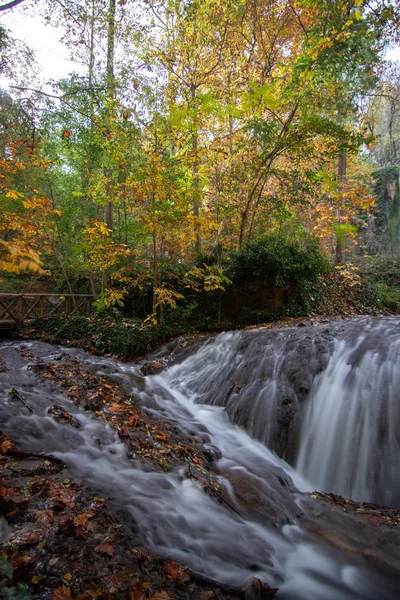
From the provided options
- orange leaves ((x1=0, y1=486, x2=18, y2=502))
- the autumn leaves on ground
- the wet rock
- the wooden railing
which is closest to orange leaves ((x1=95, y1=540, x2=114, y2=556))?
the autumn leaves on ground

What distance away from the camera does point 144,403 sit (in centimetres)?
530

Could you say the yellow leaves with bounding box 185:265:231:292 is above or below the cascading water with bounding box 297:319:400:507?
above

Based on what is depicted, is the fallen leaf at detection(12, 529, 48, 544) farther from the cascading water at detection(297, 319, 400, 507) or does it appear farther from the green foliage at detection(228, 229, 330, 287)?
the green foliage at detection(228, 229, 330, 287)

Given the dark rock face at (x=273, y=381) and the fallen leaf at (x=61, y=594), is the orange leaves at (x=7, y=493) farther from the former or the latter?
the dark rock face at (x=273, y=381)

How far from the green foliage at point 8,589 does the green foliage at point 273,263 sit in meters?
7.47

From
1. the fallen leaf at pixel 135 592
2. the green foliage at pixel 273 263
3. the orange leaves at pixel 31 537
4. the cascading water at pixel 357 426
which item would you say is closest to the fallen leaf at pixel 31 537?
the orange leaves at pixel 31 537

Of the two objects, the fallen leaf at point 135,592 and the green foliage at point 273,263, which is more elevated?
the green foliage at point 273,263

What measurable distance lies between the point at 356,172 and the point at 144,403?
19.3 meters

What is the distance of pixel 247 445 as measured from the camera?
14.3ft

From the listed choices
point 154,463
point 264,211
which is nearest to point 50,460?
point 154,463

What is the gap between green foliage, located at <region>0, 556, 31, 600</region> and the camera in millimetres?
1356

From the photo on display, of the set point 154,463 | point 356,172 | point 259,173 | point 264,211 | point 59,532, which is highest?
point 356,172

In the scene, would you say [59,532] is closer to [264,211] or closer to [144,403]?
[144,403]

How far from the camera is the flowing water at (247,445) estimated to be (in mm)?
2422
